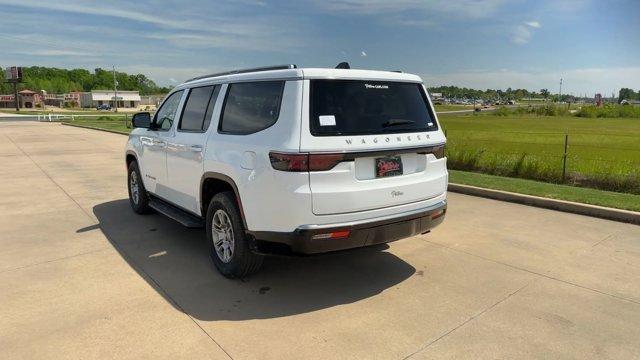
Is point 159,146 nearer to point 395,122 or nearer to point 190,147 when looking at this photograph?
point 190,147

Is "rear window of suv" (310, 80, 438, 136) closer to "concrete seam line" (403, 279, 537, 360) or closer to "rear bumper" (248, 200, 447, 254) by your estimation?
"rear bumper" (248, 200, 447, 254)

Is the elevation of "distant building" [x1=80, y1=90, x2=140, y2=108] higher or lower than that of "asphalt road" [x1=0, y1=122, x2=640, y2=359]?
higher

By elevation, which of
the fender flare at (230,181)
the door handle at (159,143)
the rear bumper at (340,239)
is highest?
the door handle at (159,143)

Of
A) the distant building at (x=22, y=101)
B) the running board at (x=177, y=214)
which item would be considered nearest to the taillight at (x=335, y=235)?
the running board at (x=177, y=214)

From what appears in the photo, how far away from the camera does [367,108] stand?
13.0 feet

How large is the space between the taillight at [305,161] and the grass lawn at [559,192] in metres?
5.28

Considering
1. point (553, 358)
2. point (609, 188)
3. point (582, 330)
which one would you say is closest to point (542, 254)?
point (582, 330)

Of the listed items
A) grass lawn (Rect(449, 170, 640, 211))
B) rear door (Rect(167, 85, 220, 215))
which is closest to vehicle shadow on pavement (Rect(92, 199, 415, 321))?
rear door (Rect(167, 85, 220, 215))

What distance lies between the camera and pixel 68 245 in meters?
5.48

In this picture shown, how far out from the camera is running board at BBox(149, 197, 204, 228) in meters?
4.91

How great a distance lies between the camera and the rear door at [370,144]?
3.61 metres

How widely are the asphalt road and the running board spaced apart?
0.37m

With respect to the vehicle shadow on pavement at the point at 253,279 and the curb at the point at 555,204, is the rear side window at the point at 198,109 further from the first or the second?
the curb at the point at 555,204

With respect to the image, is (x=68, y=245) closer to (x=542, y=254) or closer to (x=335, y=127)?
(x=335, y=127)
